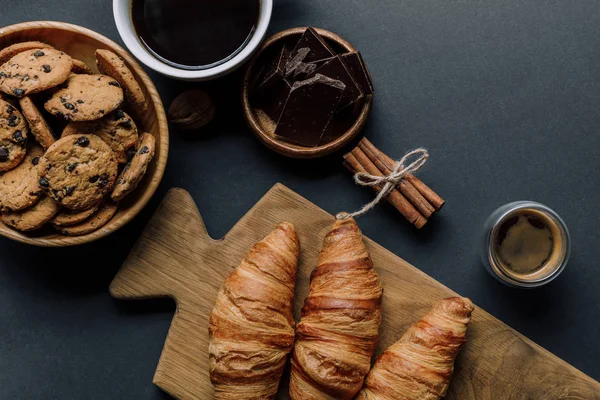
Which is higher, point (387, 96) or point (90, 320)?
point (387, 96)

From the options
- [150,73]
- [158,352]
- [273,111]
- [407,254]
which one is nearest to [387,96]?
[273,111]

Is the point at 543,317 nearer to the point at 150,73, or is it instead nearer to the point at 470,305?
the point at 470,305

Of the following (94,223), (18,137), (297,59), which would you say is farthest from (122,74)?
(297,59)

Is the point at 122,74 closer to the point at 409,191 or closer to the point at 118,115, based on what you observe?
the point at 118,115

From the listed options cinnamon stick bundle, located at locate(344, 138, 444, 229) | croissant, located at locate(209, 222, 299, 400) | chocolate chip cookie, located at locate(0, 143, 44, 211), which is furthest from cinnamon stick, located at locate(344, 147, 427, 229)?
chocolate chip cookie, located at locate(0, 143, 44, 211)

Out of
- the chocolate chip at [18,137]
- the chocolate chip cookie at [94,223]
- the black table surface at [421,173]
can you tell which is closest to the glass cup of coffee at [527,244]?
the black table surface at [421,173]

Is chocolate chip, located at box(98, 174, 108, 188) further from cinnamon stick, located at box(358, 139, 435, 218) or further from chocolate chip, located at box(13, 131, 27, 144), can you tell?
cinnamon stick, located at box(358, 139, 435, 218)

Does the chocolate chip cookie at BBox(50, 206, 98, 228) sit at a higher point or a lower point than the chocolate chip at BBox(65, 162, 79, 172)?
lower
